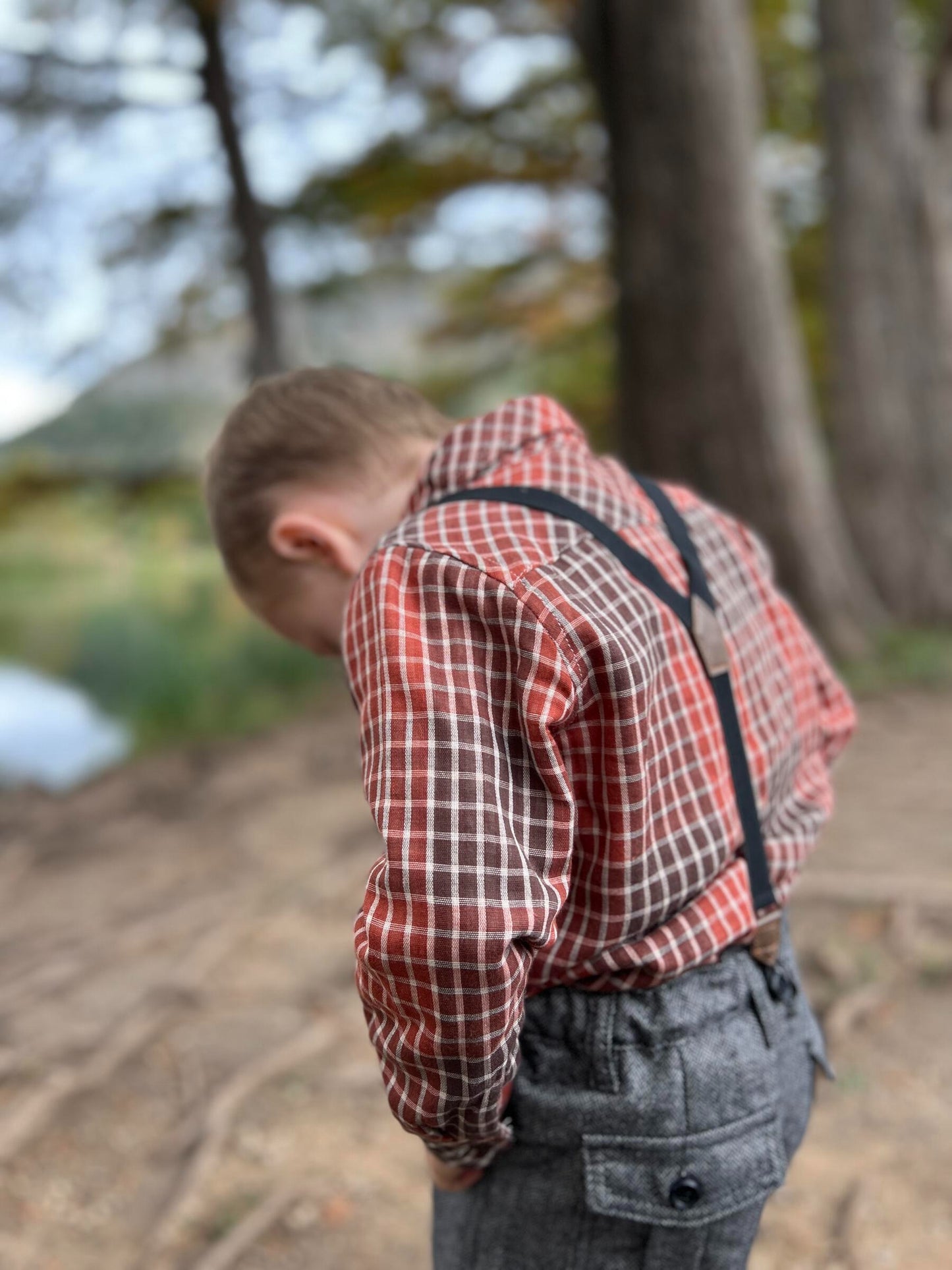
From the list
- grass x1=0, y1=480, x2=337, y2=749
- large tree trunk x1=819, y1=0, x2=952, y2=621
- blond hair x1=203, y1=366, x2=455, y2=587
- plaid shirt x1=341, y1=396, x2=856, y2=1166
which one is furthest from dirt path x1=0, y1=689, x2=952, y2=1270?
grass x1=0, y1=480, x2=337, y2=749

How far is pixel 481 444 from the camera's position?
1.18 m

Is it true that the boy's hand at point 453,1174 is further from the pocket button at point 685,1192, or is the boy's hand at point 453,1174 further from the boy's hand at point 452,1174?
the pocket button at point 685,1192

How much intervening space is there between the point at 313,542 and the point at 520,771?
425 mm

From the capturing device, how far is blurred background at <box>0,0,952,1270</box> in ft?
8.19

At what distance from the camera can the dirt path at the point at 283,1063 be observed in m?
2.23

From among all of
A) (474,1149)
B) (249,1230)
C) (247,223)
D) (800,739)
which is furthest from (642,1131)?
(247,223)

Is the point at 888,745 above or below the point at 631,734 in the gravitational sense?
below

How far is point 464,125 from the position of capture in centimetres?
866

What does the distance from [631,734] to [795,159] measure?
10308 millimetres

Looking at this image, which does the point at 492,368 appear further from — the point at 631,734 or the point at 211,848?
the point at 631,734

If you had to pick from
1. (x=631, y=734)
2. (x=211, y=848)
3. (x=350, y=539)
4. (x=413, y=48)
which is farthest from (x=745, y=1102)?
(x=413, y=48)

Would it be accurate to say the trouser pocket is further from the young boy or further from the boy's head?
the boy's head

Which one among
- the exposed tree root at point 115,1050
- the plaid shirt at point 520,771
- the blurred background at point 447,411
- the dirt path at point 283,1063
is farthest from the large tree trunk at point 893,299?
the plaid shirt at point 520,771

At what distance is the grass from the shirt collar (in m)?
6.19
